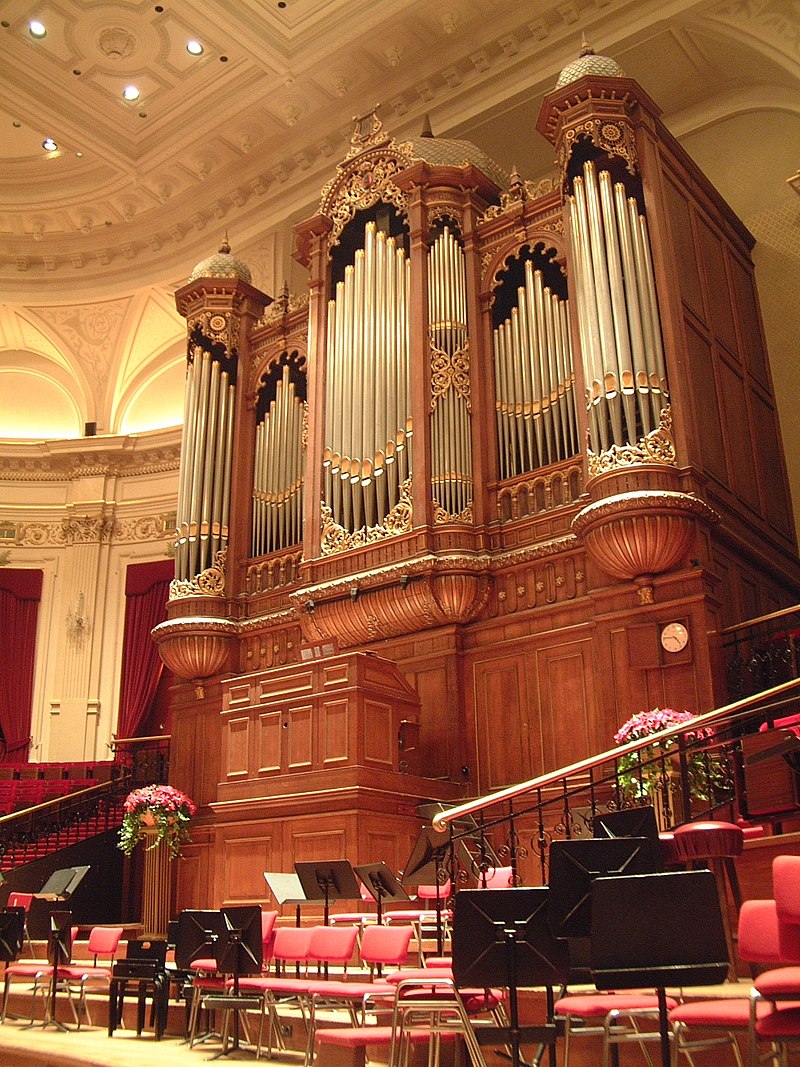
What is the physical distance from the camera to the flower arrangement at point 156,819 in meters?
9.93

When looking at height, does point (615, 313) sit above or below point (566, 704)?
above

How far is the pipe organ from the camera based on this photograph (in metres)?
9.95

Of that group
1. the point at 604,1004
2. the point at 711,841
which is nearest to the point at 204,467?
the point at 711,841

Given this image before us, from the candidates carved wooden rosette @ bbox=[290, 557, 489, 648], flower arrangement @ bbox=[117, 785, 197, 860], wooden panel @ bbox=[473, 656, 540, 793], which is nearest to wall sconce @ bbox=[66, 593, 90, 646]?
flower arrangement @ bbox=[117, 785, 197, 860]

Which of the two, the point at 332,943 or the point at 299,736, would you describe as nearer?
the point at 332,943

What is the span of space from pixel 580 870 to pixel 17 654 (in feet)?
43.1

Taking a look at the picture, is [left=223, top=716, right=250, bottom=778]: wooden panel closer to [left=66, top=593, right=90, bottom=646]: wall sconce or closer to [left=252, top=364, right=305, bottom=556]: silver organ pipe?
[left=252, top=364, right=305, bottom=556]: silver organ pipe

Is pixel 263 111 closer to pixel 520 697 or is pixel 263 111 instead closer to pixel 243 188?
pixel 243 188

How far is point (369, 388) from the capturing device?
10352 millimetres

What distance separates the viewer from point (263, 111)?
13461 mm

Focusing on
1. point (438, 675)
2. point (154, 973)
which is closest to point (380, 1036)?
point (154, 973)

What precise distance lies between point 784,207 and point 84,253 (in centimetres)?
965

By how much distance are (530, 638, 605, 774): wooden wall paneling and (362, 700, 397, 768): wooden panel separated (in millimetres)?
1120

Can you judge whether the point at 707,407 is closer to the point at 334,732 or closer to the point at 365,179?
the point at 334,732
